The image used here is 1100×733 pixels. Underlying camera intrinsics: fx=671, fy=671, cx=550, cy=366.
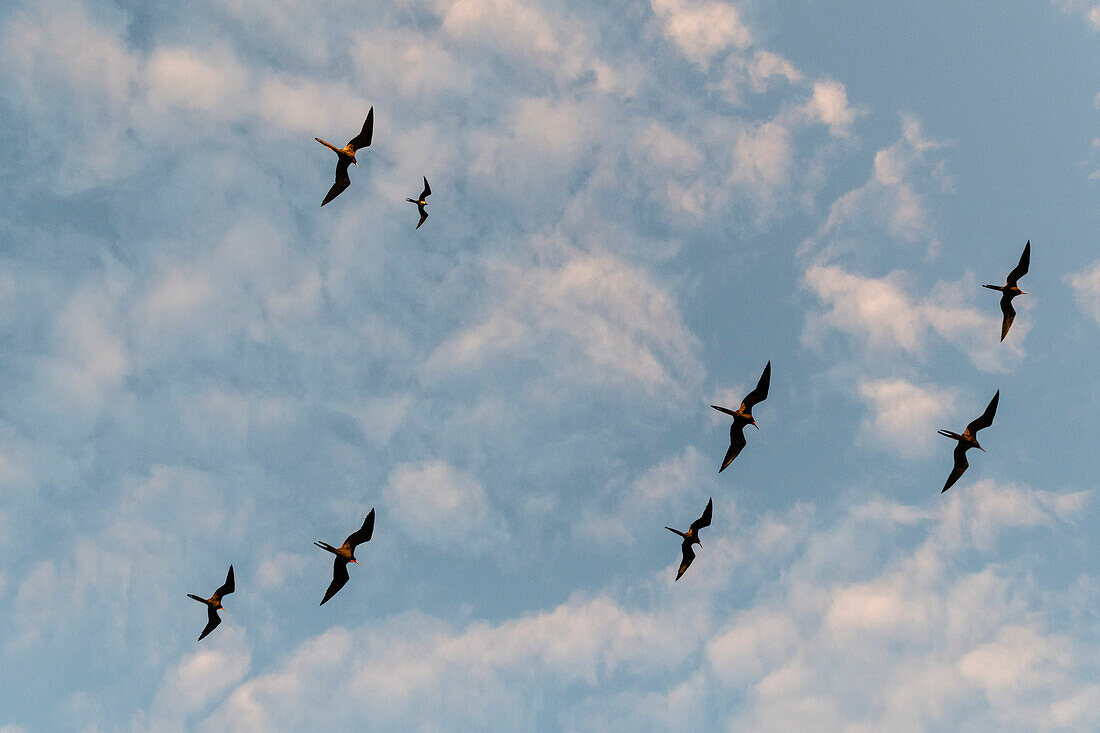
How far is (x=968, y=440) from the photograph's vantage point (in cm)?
5125

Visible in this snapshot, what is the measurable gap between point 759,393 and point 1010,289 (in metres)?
22.9

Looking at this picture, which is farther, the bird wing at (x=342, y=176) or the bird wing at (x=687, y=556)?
the bird wing at (x=687, y=556)

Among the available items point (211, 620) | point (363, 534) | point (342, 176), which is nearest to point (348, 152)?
point (342, 176)

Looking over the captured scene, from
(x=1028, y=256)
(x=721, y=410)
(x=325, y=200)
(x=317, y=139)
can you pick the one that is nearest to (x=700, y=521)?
(x=721, y=410)

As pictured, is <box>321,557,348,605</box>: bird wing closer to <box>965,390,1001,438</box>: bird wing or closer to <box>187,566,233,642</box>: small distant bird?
<box>187,566,233,642</box>: small distant bird

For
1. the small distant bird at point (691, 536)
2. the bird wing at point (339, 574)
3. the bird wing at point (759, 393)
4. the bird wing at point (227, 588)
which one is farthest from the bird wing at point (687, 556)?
the bird wing at point (227, 588)

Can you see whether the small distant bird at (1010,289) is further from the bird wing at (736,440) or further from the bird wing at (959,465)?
the bird wing at (736,440)

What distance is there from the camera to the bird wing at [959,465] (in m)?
51.8

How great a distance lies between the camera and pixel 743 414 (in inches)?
1928

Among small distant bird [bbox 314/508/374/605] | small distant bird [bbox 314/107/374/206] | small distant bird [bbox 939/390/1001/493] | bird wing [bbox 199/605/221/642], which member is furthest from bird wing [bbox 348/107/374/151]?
small distant bird [bbox 939/390/1001/493]

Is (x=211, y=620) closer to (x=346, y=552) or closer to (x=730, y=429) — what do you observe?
(x=346, y=552)

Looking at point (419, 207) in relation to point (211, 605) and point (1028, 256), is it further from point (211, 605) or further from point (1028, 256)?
point (1028, 256)

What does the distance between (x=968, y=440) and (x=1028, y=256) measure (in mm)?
15069

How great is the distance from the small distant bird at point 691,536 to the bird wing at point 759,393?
9.42m
